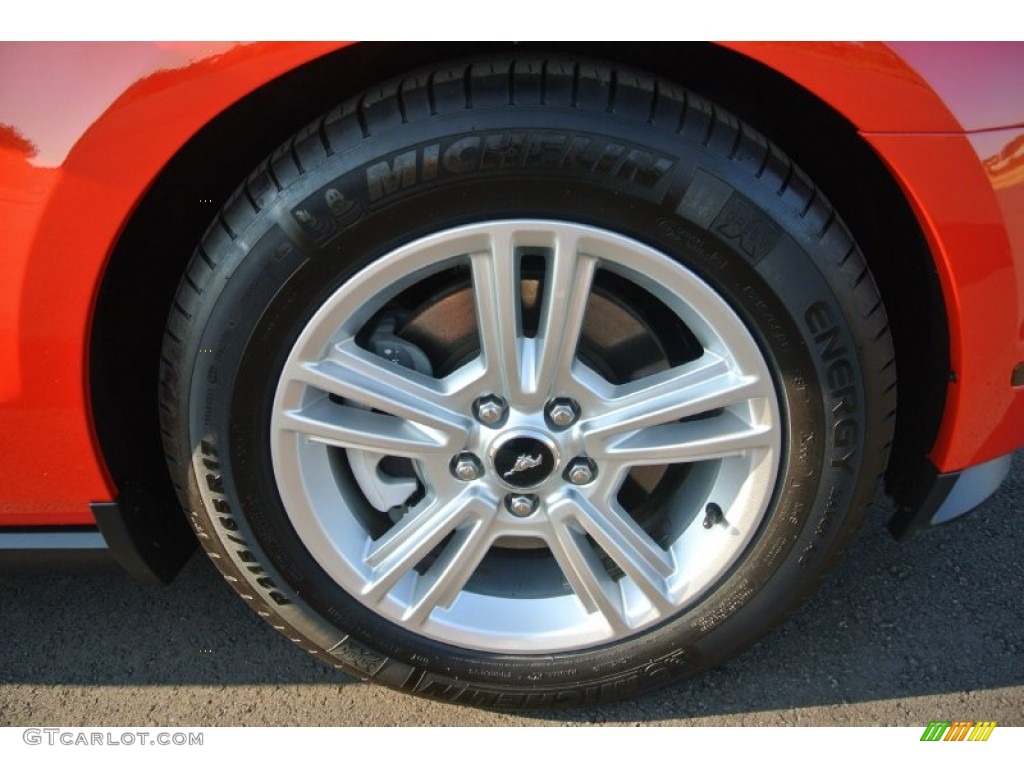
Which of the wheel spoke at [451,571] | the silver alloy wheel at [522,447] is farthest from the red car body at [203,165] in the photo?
the wheel spoke at [451,571]

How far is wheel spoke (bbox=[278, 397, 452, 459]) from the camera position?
1.46 m

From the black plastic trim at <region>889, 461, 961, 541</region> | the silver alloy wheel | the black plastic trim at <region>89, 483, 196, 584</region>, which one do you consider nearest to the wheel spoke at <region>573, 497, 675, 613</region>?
the silver alloy wheel

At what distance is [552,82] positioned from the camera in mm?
1298

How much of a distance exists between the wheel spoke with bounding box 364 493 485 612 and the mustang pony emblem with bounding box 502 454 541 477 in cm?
11

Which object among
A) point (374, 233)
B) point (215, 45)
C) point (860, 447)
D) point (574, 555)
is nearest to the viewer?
point (215, 45)

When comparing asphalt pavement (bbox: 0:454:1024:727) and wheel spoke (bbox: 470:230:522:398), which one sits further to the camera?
asphalt pavement (bbox: 0:454:1024:727)

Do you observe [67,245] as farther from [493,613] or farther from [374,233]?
[493,613]

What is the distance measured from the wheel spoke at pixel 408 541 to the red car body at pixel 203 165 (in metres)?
0.50

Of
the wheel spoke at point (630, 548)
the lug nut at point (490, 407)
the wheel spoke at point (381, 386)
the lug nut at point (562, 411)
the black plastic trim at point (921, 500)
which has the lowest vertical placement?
the wheel spoke at point (630, 548)

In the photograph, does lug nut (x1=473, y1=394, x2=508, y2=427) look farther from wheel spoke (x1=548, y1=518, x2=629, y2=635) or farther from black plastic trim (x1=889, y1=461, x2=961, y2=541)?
black plastic trim (x1=889, y1=461, x2=961, y2=541)
